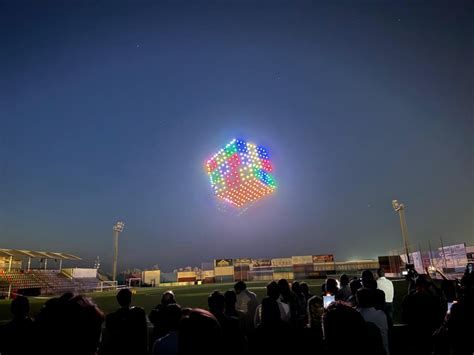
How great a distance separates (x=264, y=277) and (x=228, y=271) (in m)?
11.1

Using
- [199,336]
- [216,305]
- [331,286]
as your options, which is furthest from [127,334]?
[331,286]

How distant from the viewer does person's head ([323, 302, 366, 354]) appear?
2520mm

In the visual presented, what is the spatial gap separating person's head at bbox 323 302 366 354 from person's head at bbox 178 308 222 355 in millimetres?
976

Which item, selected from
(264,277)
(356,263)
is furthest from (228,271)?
(356,263)

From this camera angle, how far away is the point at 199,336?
7.30 ft

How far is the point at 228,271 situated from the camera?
2968 inches

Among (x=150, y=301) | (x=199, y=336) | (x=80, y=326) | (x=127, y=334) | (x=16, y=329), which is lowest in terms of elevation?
(x=150, y=301)

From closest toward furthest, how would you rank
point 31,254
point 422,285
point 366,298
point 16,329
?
point 16,329
point 366,298
point 422,285
point 31,254

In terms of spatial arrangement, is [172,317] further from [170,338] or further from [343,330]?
[343,330]

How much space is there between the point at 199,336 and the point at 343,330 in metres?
1.20

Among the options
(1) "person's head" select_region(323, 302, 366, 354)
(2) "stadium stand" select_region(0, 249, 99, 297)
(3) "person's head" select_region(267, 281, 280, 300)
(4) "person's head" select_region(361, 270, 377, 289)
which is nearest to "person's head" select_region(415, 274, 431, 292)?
(4) "person's head" select_region(361, 270, 377, 289)

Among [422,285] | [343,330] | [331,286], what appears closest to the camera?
[343,330]

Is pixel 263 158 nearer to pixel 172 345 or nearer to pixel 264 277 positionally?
pixel 172 345

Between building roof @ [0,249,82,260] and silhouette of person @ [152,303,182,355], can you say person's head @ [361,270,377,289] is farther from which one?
building roof @ [0,249,82,260]
